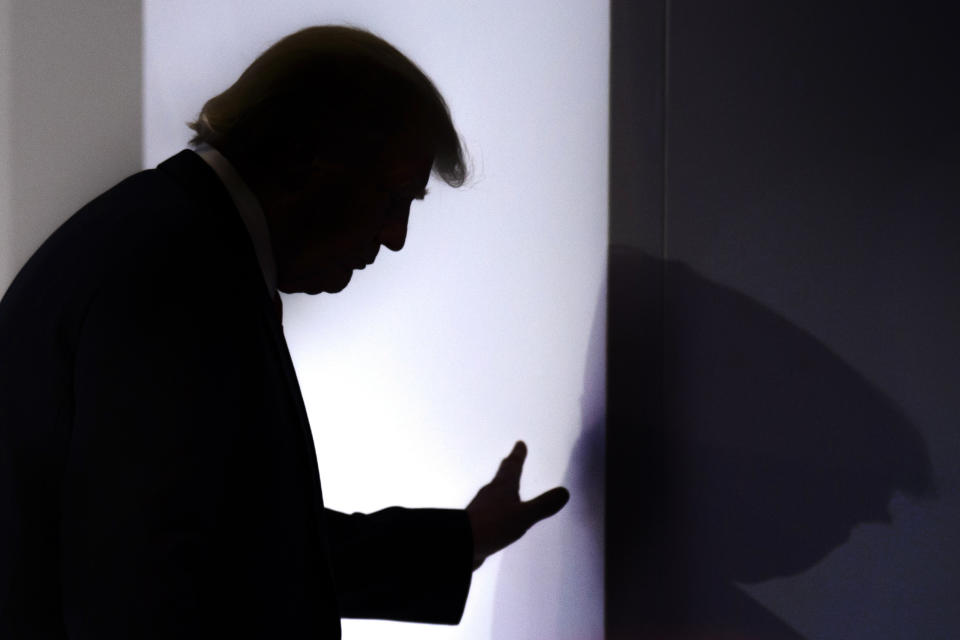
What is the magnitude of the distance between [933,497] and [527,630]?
0.47 meters

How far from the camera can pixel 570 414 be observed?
1066 mm

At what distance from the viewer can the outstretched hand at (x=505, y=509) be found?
3.46 feet

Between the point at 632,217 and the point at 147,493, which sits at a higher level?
the point at 632,217

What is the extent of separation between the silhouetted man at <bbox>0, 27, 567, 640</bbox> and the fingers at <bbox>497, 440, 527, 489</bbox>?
0.32 metres

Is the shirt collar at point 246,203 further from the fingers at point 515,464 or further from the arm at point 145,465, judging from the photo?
the fingers at point 515,464

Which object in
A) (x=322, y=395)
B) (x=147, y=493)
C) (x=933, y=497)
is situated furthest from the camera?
(x=322, y=395)

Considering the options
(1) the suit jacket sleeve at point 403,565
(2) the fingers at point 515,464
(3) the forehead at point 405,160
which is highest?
(3) the forehead at point 405,160

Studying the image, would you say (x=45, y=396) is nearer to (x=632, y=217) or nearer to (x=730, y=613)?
(x=632, y=217)

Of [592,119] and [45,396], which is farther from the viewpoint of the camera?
[592,119]

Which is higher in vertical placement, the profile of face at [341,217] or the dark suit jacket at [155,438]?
the profile of face at [341,217]

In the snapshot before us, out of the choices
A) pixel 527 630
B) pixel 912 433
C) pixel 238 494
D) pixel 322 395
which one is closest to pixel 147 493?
pixel 238 494

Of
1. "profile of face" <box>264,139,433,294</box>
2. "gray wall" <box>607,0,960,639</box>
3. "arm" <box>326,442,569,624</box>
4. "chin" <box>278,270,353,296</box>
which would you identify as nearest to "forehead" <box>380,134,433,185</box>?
"profile of face" <box>264,139,433,294</box>

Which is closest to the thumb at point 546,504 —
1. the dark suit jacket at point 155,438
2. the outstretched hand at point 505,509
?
the outstretched hand at point 505,509

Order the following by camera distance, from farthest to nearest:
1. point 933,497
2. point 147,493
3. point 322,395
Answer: point 322,395 → point 933,497 → point 147,493
